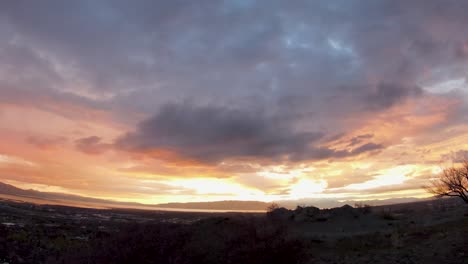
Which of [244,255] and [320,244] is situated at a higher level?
[244,255]

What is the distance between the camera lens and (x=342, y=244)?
26.2 meters

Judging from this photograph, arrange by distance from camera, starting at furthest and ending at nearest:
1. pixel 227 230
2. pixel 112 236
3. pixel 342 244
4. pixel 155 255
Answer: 1. pixel 342 244
2. pixel 227 230
3. pixel 112 236
4. pixel 155 255

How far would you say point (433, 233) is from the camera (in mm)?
23453

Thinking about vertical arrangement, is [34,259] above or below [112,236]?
Result: below

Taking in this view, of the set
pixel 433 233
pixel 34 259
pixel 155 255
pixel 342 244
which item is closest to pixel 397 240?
pixel 433 233

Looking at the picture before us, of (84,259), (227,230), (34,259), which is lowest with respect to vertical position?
(34,259)

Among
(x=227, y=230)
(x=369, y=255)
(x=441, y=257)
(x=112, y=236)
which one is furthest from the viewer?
(x=369, y=255)

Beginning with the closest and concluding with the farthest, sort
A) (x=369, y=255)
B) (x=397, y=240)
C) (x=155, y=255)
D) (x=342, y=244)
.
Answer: (x=155, y=255), (x=369, y=255), (x=397, y=240), (x=342, y=244)

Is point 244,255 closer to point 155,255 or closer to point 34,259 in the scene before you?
point 155,255

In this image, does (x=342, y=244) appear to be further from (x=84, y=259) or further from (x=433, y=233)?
(x=84, y=259)

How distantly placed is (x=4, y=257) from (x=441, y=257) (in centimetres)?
2308

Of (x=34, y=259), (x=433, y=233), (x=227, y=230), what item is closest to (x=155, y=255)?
(x=227, y=230)

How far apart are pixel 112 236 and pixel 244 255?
12.4 feet

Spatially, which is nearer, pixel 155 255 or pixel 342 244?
pixel 155 255
